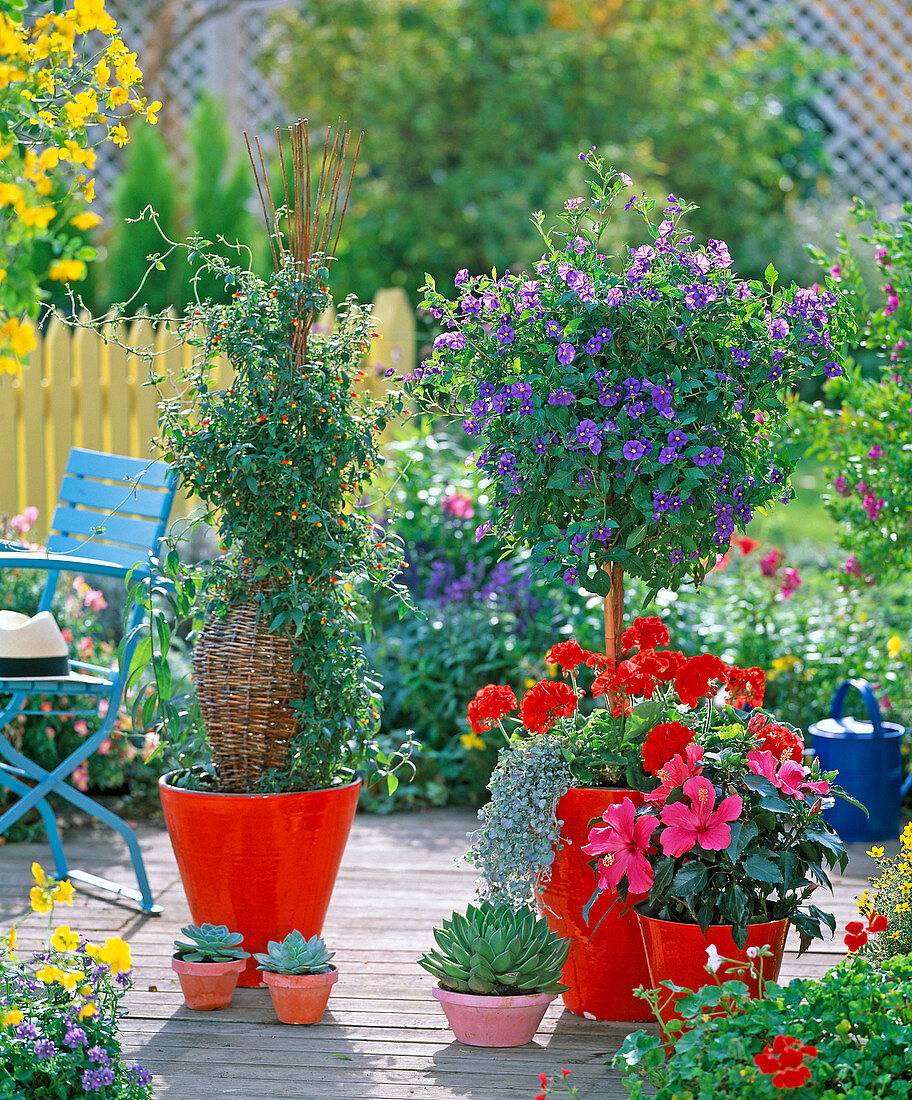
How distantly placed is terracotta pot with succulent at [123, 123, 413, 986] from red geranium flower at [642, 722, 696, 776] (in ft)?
2.44

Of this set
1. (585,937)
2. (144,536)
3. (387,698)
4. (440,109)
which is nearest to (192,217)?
(440,109)

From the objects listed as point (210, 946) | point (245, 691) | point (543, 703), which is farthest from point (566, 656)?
point (210, 946)

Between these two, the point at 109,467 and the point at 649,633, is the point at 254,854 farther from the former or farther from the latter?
the point at 109,467

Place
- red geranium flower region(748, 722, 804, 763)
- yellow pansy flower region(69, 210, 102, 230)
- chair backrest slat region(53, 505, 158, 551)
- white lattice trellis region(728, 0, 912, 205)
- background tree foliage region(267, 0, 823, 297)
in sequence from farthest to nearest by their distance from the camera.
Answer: white lattice trellis region(728, 0, 912, 205) < background tree foliage region(267, 0, 823, 297) < chair backrest slat region(53, 505, 158, 551) < red geranium flower region(748, 722, 804, 763) < yellow pansy flower region(69, 210, 102, 230)

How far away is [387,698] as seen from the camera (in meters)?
4.56

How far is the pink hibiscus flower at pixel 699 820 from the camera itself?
230cm

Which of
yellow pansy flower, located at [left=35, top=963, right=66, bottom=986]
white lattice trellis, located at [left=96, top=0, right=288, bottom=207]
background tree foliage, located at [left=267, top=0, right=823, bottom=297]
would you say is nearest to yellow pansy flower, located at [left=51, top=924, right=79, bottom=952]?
yellow pansy flower, located at [left=35, top=963, right=66, bottom=986]

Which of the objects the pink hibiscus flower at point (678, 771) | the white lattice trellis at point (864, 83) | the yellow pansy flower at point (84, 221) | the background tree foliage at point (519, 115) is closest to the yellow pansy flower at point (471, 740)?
the pink hibiscus flower at point (678, 771)

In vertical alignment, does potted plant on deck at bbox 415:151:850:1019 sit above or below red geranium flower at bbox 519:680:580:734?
above

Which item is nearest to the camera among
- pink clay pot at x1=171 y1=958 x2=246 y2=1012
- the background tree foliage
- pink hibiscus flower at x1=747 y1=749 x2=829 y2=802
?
pink hibiscus flower at x1=747 y1=749 x2=829 y2=802

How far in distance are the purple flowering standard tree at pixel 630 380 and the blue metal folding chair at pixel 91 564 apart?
869 millimetres

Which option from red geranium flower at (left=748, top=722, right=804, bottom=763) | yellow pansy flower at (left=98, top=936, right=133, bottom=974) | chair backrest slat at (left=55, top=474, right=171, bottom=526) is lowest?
yellow pansy flower at (left=98, top=936, right=133, bottom=974)

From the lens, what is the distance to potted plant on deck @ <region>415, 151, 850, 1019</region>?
8.32 feet

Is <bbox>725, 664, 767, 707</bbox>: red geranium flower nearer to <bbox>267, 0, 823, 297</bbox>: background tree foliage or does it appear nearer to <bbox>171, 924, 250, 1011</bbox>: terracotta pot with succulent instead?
<bbox>171, 924, 250, 1011</bbox>: terracotta pot with succulent
